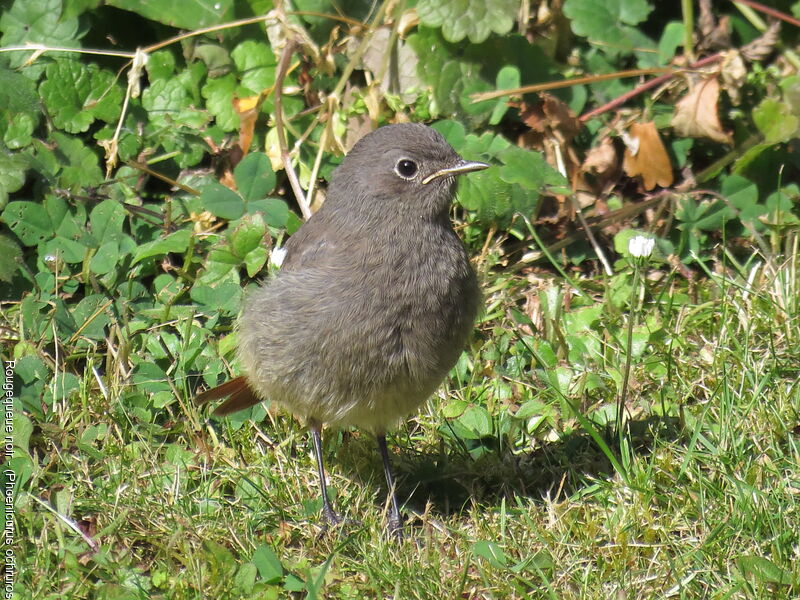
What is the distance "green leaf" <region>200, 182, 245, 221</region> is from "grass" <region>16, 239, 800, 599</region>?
1.21m

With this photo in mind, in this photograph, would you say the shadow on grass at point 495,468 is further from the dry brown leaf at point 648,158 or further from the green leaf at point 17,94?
the green leaf at point 17,94

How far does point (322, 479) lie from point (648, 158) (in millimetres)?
2974

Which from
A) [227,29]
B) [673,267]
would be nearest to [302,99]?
[227,29]

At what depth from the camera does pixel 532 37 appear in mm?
6707

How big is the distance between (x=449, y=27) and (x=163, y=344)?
243 centimetres

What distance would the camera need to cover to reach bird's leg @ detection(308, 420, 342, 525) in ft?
14.4

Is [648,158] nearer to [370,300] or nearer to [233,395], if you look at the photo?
[370,300]

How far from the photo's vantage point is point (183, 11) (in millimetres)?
6242

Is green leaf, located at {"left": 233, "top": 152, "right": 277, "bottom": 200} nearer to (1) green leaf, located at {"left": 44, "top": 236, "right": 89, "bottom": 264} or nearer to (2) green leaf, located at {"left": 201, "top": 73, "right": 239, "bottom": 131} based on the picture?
(2) green leaf, located at {"left": 201, "top": 73, "right": 239, "bottom": 131}

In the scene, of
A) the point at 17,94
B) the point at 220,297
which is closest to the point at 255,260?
the point at 220,297

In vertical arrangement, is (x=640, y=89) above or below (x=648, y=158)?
above

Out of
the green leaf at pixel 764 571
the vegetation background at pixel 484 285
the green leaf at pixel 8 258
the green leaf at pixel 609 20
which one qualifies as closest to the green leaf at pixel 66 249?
the vegetation background at pixel 484 285

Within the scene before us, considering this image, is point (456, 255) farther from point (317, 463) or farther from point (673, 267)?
point (673, 267)

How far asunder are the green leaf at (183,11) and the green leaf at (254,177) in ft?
3.31
